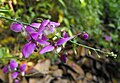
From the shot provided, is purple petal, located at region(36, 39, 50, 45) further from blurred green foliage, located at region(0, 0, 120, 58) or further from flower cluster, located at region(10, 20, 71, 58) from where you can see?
blurred green foliage, located at region(0, 0, 120, 58)

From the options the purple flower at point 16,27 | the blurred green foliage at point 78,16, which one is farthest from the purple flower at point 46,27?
the blurred green foliage at point 78,16

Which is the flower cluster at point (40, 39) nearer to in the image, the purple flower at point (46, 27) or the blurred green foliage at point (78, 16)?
the purple flower at point (46, 27)

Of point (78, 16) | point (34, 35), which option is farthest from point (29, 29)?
point (78, 16)

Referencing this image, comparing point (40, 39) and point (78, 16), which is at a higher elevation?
point (40, 39)

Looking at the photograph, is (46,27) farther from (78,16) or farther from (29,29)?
(78,16)

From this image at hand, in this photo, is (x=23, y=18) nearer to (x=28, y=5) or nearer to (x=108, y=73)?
(x=28, y=5)

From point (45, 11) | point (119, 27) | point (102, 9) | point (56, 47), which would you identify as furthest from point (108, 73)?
point (56, 47)

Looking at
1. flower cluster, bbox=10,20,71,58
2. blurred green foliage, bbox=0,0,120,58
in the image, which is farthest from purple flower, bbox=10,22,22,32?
blurred green foliage, bbox=0,0,120,58

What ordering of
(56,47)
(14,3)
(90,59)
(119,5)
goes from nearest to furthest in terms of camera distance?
1. (56,47)
2. (14,3)
3. (90,59)
4. (119,5)
